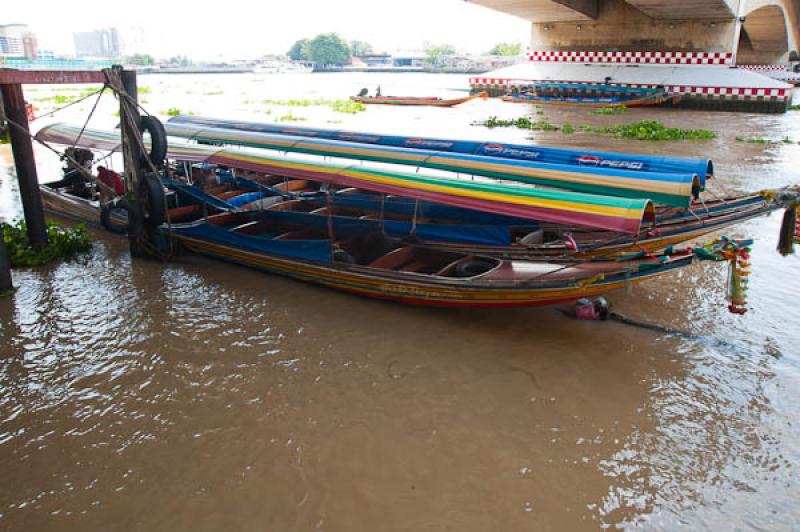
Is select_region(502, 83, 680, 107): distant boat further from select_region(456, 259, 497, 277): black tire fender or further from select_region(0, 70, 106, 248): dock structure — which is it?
select_region(0, 70, 106, 248): dock structure

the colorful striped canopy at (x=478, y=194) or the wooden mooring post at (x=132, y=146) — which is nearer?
the colorful striped canopy at (x=478, y=194)

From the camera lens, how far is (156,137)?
23.5 ft

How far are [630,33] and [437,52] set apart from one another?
3273 inches

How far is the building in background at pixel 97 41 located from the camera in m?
142

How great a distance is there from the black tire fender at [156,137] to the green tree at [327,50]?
94.6 meters

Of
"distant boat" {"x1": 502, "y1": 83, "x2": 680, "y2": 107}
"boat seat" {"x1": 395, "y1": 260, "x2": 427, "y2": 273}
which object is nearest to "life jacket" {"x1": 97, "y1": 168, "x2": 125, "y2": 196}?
"boat seat" {"x1": 395, "y1": 260, "x2": 427, "y2": 273}

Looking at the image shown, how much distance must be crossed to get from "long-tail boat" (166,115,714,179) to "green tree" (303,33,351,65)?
92.3 meters

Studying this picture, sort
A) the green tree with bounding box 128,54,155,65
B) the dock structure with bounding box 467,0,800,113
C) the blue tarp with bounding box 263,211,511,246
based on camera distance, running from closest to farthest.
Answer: the blue tarp with bounding box 263,211,511,246
the dock structure with bounding box 467,0,800,113
the green tree with bounding box 128,54,155,65

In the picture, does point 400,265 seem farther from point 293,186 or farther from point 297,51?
point 297,51

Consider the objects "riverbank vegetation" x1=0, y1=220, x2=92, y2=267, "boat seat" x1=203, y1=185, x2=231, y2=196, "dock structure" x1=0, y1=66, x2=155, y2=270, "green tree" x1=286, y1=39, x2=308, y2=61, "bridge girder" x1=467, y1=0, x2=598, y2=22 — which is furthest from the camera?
"green tree" x1=286, y1=39, x2=308, y2=61

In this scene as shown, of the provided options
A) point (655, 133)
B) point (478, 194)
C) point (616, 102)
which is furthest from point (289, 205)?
point (616, 102)

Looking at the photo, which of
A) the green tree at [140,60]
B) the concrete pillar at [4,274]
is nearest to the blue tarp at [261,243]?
the concrete pillar at [4,274]

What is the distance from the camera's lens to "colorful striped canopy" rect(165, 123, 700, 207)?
535 cm

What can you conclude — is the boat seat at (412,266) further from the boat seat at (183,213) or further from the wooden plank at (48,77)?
the wooden plank at (48,77)
